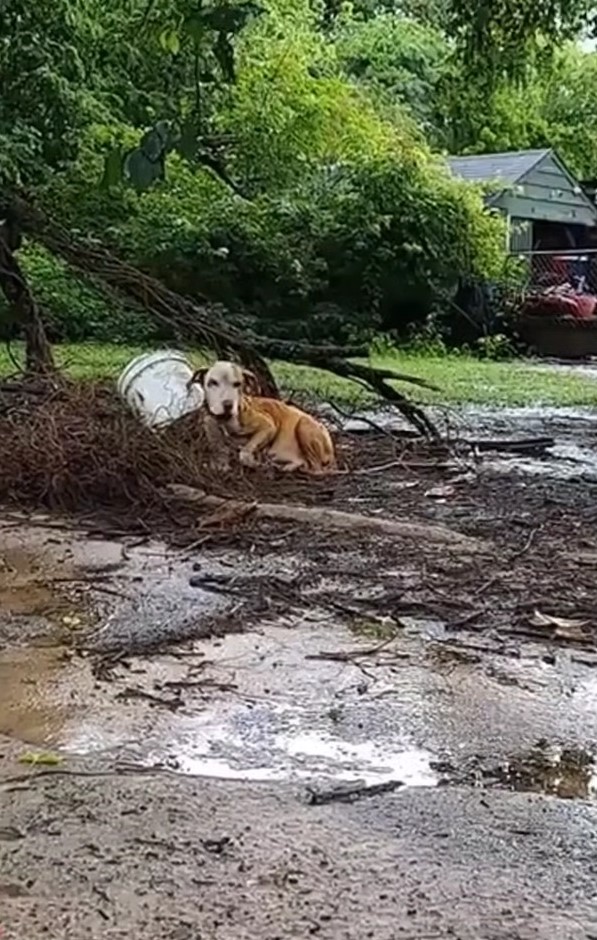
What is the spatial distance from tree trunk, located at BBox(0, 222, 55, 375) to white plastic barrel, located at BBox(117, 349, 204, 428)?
557 millimetres

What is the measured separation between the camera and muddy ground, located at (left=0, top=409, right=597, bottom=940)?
2328 millimetres

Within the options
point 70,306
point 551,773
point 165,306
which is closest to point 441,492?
point 165,306

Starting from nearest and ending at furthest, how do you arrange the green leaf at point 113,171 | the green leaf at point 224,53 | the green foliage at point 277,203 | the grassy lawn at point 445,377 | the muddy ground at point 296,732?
1. the muddy ground at point 296,732
2. the green leaf at point 113,171
3. the green leaf at point 224,53
4. the grassy lawn at point 445,377
5. the green foliage at point 277,203

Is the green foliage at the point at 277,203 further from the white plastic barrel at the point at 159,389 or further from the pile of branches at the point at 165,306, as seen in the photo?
the white plastic barrel at the point at 159,389

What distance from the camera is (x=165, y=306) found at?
770 cm

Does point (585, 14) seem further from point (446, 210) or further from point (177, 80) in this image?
point (446, 210)

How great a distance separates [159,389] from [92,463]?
1.29 metres

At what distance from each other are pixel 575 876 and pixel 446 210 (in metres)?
15.1

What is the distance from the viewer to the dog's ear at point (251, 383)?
751 cm

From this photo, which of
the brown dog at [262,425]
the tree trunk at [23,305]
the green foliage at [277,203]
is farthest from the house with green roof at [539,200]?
the brown dog at [262,425]

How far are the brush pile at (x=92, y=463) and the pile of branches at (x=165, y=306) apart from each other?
1181mm

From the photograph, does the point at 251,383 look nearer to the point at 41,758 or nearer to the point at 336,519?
the point at 336,519

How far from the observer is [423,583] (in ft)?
16.1

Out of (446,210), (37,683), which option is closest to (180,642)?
(37,683)
